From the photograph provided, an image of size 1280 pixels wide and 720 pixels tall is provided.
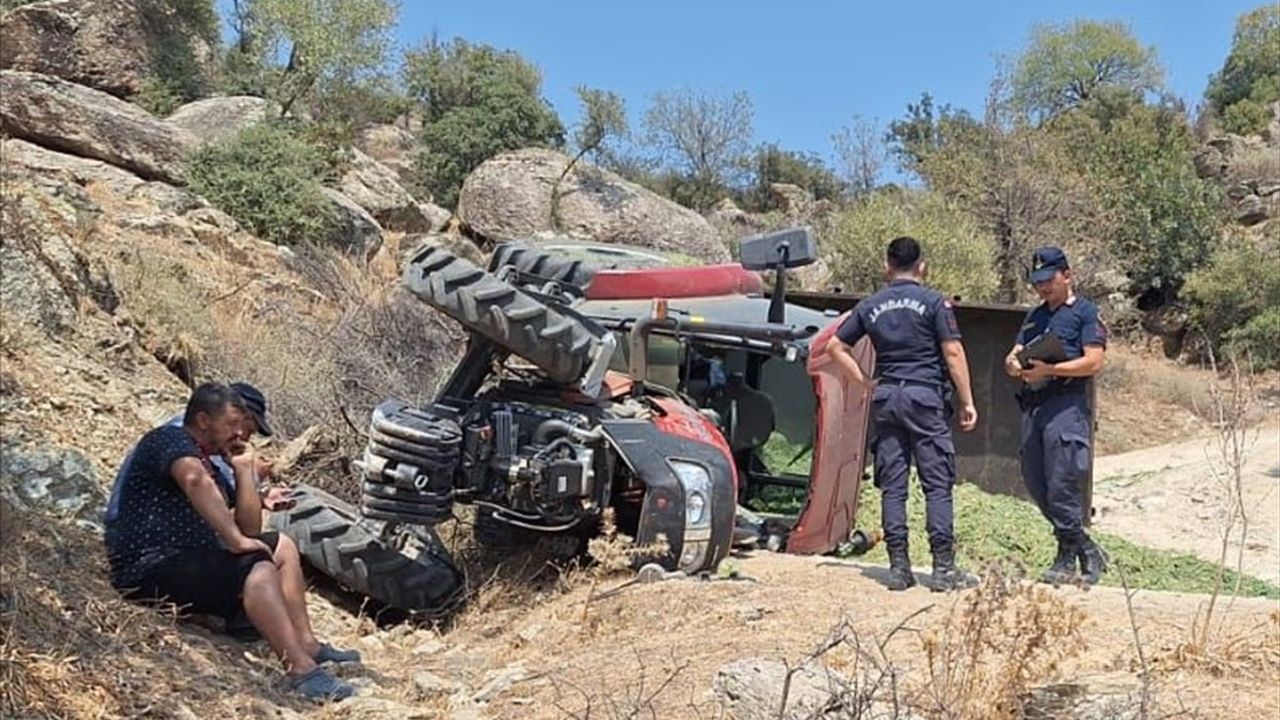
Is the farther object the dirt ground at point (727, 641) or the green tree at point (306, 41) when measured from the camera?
the green tree at point (306, 41)

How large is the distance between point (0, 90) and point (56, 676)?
12.6 meters

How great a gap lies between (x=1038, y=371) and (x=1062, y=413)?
0.76 feet

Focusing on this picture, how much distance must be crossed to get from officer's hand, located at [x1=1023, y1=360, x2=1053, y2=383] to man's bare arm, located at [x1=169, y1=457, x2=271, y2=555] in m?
3.70

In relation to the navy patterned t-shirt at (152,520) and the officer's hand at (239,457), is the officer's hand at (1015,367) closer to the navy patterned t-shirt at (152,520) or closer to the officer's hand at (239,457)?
the officer's hand at (239,457)

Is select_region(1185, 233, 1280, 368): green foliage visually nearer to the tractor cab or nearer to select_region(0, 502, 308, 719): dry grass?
the tractor cab

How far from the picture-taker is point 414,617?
5.72 metres

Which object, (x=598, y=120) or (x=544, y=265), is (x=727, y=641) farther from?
(x=598, y=120)

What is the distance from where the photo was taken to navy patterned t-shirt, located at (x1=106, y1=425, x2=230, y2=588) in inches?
174

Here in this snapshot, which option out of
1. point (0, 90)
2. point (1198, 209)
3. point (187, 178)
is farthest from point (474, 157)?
point (1198, 209)

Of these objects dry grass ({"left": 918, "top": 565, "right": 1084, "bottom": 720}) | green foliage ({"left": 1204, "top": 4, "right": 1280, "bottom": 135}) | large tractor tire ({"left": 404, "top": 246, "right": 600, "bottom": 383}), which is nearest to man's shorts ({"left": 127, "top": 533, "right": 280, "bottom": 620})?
large tractor tire ({"left": 404, "top": 246, "right": 600, "bottom": 383})

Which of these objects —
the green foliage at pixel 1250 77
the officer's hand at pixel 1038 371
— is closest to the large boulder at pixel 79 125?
the officer's hand at pixel 1038 371

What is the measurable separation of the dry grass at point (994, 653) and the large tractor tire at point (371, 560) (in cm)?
255

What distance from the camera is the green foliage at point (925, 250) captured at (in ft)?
76.1

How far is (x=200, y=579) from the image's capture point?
4.49 m
